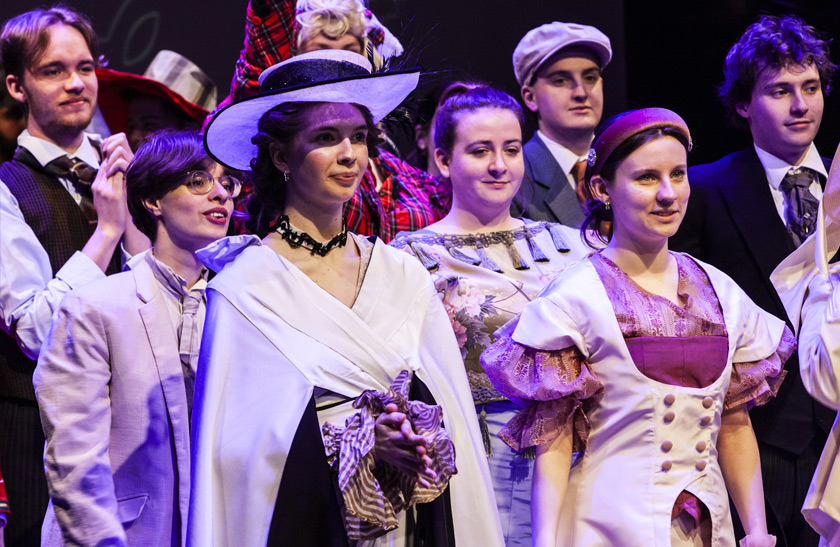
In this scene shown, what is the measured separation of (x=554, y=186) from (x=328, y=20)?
42.0 inches

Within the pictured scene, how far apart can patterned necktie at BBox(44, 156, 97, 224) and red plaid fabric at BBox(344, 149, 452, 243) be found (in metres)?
0.90

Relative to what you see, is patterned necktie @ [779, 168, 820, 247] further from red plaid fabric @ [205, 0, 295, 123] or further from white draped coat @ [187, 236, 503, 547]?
red plaid fabric @ [205, 0, 295, 123]

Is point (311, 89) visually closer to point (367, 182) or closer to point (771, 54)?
point (367, 182)

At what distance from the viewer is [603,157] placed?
2695 millimetres

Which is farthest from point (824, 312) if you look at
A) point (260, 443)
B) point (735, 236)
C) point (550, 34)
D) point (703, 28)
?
point (703, 28)

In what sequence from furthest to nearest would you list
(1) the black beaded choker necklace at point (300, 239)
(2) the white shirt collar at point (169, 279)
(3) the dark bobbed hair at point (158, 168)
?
1. (3) the dark bobbed hair at point (158, 168)
2. (2) the white shirt collar at point (169, 279)
3. (1) the black beaded choker necklace at point (300, 239)

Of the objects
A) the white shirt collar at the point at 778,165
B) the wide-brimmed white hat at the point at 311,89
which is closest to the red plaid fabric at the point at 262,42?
the wide-brimmed white hat at the point at 311,89

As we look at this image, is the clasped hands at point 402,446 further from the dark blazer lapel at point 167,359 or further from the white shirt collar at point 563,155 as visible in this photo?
the white shirt collar at point 563,155

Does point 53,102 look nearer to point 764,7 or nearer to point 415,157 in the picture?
point 415,157

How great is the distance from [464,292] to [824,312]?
1067 millimetres

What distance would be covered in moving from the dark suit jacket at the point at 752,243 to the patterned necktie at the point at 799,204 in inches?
2.9

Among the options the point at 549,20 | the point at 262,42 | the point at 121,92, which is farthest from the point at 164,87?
the point at 549,20

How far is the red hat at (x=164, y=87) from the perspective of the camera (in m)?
3.93

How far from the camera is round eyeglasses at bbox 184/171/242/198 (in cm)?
314
